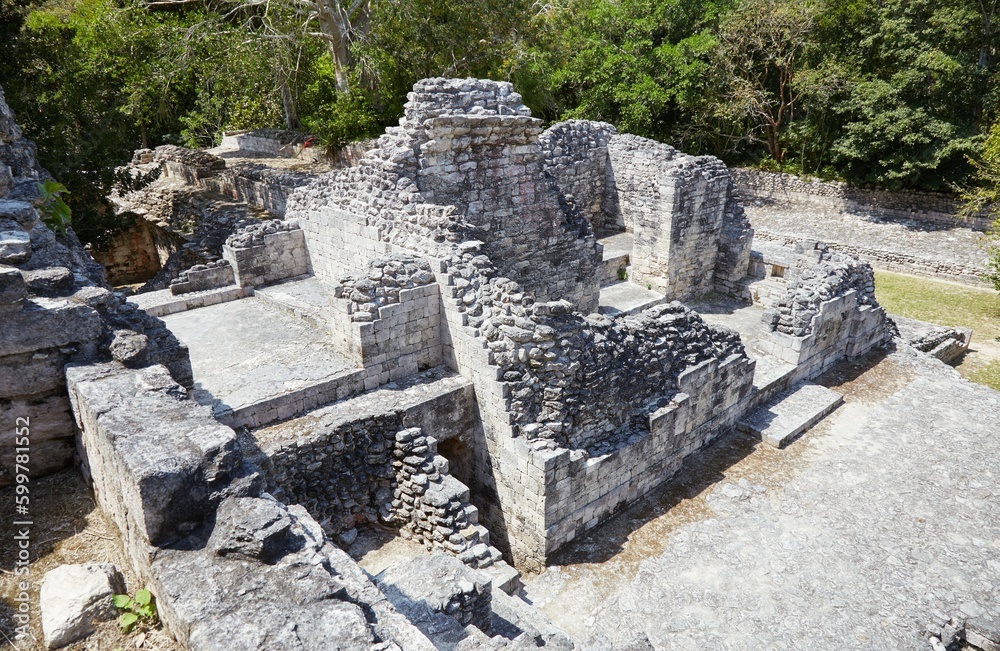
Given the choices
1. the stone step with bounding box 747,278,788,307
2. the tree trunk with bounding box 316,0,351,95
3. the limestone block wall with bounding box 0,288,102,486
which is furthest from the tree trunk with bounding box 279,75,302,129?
the limestone block wall with bounding box 0,288,102,486

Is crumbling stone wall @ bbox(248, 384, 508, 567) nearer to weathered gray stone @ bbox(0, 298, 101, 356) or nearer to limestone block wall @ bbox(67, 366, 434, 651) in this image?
weathered gray stone @ bbox(0, 298, 101, 356)

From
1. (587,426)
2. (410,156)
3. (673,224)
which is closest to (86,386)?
(587,426)

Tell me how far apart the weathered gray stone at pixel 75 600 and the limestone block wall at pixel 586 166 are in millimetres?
12677

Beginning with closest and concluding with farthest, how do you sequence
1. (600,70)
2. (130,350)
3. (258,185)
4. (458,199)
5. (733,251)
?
(130,350), (458,199), (733,251), (258,185), (600,70)

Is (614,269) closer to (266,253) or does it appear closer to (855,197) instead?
(266,253)

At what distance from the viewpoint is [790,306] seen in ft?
36.5

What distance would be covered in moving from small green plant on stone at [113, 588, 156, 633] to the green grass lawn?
14.4m

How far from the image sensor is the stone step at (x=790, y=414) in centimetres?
972

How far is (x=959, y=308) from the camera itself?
16.4m

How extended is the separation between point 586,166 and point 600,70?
396 inches

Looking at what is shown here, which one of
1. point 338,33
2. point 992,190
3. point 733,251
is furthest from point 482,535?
point 338,33

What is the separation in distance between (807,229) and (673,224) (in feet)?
36.8

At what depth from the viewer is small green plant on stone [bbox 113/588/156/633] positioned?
351 centimetres

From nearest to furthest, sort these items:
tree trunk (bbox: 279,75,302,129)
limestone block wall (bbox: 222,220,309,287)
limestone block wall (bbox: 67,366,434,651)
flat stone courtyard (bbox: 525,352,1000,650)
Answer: limestone block wall (bbox: 67,366,434,651), flat stone courtyard (bbox: 525,352,1000,650), limestone block wall (bbox: 222,220,309,287), tree trunk (bbox: 279,75,302,129)
